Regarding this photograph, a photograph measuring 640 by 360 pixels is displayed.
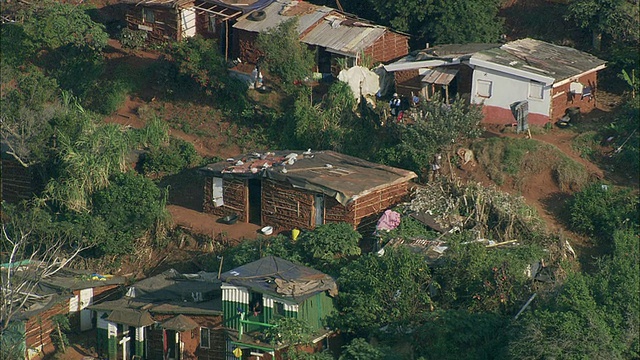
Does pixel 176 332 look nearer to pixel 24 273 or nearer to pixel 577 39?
pixel 24 273

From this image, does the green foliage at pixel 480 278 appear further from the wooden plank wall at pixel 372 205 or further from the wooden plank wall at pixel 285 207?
the wooden plank wall at pixel 285 207

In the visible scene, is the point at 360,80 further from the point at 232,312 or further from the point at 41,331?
the point at 41,331

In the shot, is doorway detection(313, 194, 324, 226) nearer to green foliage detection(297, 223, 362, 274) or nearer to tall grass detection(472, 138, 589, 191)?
green foliage detection(297, 223, 362, 274)

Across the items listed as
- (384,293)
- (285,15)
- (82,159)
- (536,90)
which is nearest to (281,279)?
(384,293)

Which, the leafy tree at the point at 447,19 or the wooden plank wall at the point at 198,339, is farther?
the leafy tree at the point at 447,19

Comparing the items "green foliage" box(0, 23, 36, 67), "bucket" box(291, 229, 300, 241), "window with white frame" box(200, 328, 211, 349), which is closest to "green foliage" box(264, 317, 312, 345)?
"window with white frame" box(200, 328, 211, 349)

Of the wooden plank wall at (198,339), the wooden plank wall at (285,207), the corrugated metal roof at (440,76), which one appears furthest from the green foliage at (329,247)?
the corrugated metal roof at (440,76)
